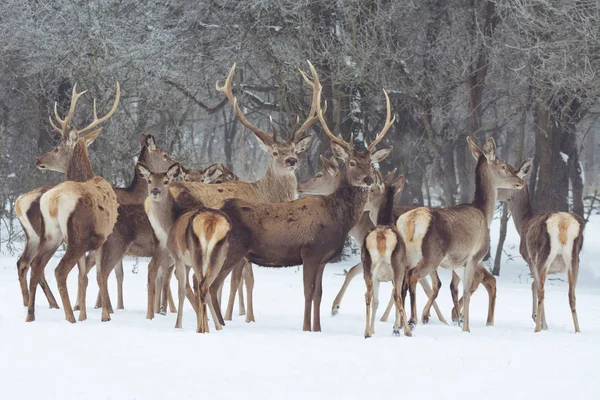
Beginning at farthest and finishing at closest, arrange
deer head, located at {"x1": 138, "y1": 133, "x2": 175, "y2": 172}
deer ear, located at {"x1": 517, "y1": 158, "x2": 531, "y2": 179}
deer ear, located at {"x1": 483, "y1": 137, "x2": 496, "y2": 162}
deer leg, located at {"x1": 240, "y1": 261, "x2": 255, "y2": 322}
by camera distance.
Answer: deer head, located at {"x1": 138, "y1": 133, "x2": 175, "y2": 172} → deer ear, located at {"x1": 517, "y1": 158, "x2": 531, "y2": 179} → deer ear, located at {"x1": 483, "y1": 137, "x2": 496, "y2": 162} → deer leg, located at {"x1": 240, "y1": 261, "x2": 255, "y2": 322}

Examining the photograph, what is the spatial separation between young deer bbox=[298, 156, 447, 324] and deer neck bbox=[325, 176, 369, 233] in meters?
0.56

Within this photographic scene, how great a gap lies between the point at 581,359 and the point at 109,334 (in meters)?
4.03

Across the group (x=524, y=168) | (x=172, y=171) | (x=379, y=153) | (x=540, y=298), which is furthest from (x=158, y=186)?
(x=524, y=168)

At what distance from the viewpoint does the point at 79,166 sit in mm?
11461

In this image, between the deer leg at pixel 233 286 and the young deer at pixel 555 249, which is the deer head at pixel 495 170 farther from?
the deer leg at pixel 233 286

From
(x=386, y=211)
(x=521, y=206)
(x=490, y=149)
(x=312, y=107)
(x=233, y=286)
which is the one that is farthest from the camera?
(x=521, y=206)

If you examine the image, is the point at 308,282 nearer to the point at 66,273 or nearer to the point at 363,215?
the point at 66,273

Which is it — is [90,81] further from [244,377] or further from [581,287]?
[244,377]

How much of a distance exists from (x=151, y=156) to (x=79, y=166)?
118 centimetres

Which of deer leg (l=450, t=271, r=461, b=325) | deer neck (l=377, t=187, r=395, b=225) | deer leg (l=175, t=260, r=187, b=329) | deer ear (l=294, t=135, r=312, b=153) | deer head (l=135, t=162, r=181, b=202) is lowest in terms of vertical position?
deer leg (l=450, t=271, r=461, b=325)

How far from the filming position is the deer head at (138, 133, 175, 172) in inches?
485

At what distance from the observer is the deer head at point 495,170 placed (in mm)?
11641

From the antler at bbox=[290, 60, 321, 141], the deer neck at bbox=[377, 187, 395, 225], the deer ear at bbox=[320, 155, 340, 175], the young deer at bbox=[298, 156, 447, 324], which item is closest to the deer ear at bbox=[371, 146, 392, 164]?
the young deer at bbox=[298, 156, 447, 324]

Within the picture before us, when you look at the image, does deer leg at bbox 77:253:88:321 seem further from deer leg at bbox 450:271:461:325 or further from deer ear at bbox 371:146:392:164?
deer leg at bbox 450:271:461:325
